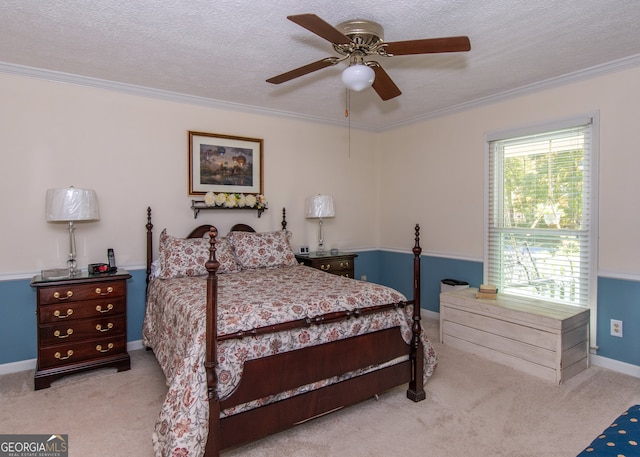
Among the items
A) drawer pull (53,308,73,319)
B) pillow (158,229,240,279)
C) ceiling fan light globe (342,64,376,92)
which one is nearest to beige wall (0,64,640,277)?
pillow (158,229,240,279)

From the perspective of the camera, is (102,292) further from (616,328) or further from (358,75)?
(616,328)

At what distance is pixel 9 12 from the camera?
2.31 metres

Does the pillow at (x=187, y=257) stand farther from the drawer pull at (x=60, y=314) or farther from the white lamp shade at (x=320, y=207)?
the white lamp shade at (x=320, y=207)

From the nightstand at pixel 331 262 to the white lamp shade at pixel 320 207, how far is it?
0.49 m

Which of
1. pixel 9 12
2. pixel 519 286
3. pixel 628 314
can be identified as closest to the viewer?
pixel 9 12

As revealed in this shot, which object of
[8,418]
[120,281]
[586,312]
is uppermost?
[120,281]

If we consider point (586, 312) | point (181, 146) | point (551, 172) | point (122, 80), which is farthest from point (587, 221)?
point (122, 80)

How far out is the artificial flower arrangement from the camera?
13.1ft

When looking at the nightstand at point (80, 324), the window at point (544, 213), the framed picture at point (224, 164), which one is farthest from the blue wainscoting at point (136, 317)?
the framed picture at point (224, 164)

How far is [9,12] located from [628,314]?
4.97m

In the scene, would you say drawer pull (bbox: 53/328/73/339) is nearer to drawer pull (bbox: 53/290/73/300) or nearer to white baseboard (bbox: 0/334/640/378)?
drawer pull (bbox: 53/290/73/300)

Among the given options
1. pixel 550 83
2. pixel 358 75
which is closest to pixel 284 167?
pixel 358 75

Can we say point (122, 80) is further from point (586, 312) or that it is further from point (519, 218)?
point (586, 312)

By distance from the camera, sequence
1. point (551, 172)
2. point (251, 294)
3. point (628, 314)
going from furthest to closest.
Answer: point (551, 172)
point (628, 314)
point (251, 294)
